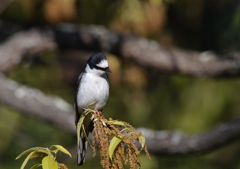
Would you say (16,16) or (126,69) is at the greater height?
(16,16)

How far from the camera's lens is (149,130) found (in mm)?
3537

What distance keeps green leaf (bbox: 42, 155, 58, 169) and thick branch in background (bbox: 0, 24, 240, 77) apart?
8.60 ft

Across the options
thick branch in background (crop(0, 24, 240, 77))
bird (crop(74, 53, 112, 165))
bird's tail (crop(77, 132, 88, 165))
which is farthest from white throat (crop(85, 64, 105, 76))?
thick branch in background (crop(0, 24, 240, 77))

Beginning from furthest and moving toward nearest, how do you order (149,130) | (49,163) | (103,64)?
(149,130) → (103,64) → (49,163)

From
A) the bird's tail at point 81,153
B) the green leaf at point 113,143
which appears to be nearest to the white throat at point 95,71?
the bird's tail at point 81,153

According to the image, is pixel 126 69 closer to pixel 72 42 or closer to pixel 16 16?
pixel 72 42

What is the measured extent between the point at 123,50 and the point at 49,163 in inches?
106

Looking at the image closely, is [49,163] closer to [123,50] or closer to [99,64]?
[99,64]

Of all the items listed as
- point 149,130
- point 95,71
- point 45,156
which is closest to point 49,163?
point 45,156

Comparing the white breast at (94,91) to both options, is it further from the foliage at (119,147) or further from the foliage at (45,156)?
the foliage at (45,156)

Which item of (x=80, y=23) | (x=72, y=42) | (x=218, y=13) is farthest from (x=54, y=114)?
(x=218, y=13)

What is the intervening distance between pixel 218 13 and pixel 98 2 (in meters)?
1.18

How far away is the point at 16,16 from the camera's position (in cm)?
479

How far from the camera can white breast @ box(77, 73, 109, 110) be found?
8.57 ft
